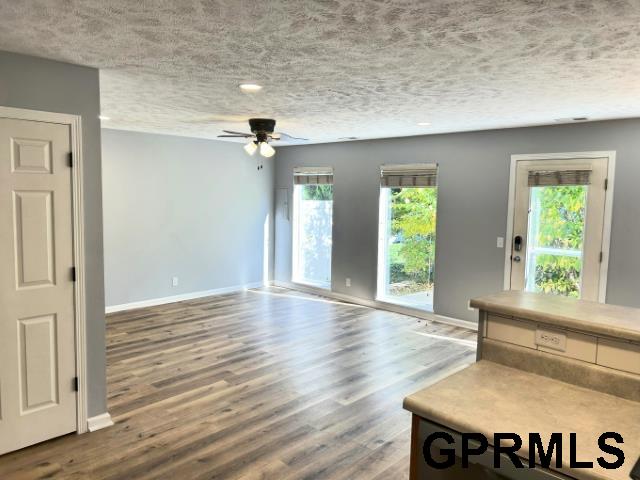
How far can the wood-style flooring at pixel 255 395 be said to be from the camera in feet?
9.23

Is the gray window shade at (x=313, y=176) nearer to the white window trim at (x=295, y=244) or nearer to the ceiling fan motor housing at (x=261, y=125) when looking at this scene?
the white window trim at (x=295, y=244)

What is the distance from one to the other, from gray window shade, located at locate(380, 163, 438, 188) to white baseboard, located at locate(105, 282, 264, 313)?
9.41ft

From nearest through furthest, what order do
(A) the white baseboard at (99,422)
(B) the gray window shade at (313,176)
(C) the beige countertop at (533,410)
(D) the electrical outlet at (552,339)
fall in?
1. (C) the beige countertop at (533,410)
2. (D) the electrical outlet at (552,339)
3. (A) the white baseboard at (99,422)
4. (B) the gray window shade at (313,176)

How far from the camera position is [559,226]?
16.4ft

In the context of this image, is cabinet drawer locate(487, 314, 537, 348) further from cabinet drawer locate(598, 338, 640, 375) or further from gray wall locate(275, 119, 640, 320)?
gray wall locate(275, 119, 640, 320)

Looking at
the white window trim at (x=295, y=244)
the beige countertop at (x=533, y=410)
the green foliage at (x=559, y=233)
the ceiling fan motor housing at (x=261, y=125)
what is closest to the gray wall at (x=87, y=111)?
the ceiling fan motor housing at (x=261, y=125)

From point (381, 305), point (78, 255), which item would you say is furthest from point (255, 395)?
point (381, 305)

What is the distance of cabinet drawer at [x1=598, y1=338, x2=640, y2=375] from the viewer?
1656 millimetres

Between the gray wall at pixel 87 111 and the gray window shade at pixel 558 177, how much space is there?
4268mm

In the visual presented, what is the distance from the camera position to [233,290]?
7.61 m

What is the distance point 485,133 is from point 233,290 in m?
4.42

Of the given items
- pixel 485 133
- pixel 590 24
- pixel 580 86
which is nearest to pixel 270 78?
pixel 590 24

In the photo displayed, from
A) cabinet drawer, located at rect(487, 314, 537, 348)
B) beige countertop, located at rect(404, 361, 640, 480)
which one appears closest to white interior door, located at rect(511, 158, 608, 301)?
cabinet drawer, located at rect(487, 314, 537, 348)

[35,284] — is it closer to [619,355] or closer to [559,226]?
[619,355]
